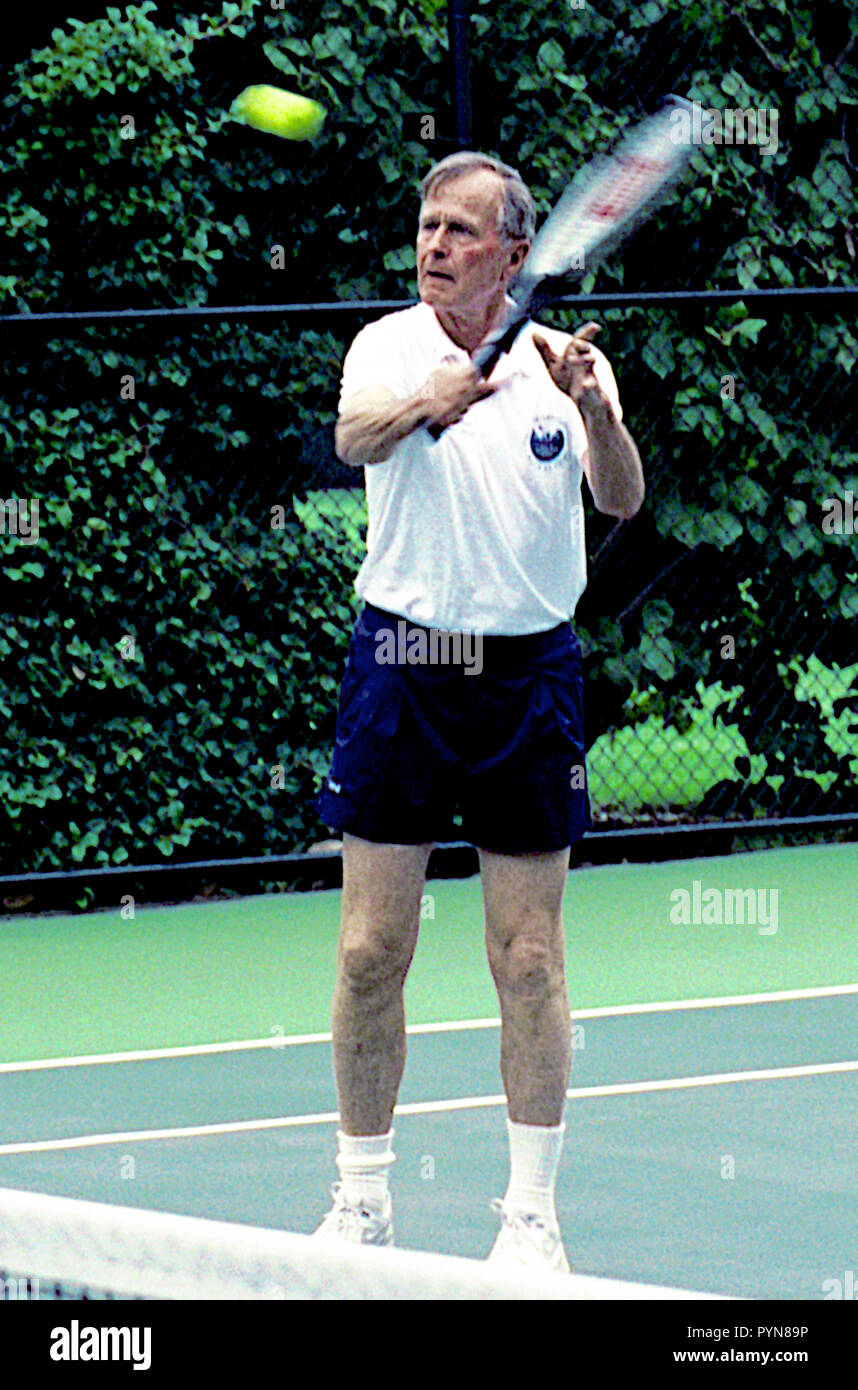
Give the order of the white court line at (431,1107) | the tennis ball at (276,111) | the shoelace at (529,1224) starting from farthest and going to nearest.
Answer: the tennis ball at (276,111)
the white court line at (431,1107)
the shoelace at (529,1224)

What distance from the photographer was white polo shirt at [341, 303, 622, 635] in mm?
4590

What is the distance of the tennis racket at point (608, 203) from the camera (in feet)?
15.5

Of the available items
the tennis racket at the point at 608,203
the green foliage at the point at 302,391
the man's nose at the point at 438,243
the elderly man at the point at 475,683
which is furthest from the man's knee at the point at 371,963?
the green foliage at the point at 302,391

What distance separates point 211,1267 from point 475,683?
1992mm

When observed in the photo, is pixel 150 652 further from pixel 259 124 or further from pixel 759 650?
pixel 759 650

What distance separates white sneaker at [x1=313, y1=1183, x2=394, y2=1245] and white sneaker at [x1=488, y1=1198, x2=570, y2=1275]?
0.20 m

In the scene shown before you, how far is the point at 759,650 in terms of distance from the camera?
986cm

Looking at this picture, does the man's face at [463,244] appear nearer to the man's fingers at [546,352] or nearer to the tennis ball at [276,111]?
the man's fingers at [546,352]

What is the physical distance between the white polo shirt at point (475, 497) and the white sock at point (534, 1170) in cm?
88

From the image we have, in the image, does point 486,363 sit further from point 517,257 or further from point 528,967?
point 528,967

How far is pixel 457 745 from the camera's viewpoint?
4.63m

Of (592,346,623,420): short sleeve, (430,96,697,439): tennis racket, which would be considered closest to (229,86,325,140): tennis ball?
(430,96,697,439): tennis racket

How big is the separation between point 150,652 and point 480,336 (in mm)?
4141

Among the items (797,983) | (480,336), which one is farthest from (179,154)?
(480,336)
